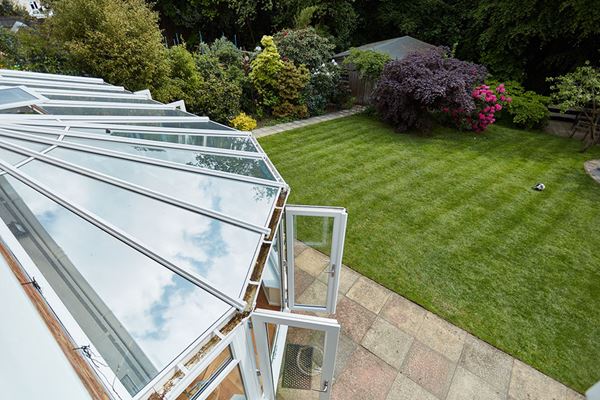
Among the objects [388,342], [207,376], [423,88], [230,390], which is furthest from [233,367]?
[423,88]

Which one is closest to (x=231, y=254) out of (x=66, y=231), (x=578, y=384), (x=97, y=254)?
(x=97, y=254)

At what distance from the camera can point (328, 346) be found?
2977mm

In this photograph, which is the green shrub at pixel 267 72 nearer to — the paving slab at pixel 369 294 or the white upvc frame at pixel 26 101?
the white upvc frame at pixel 26 101

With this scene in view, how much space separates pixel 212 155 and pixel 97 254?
2323mm

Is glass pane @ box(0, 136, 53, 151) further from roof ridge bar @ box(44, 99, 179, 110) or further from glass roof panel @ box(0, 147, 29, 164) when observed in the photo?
roof ridge bar @ box(44, 99, 179, 110)

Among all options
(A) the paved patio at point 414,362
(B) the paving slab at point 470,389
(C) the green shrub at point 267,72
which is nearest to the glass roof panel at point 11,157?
(A) the paved patio at point 414,362

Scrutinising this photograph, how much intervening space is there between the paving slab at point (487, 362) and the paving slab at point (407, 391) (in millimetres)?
795

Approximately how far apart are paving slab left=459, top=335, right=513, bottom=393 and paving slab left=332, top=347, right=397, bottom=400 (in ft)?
3.93

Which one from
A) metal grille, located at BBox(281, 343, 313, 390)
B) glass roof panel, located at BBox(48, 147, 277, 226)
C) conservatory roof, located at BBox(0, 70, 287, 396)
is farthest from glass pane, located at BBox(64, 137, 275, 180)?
metal grille, located at BBox(281, 343, 313, 390)

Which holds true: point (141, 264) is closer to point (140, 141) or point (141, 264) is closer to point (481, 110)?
point (140, 141)

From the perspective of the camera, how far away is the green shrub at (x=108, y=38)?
29.0 feet

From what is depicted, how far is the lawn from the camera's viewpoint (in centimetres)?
483

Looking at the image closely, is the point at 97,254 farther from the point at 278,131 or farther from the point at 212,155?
the point at 278,131

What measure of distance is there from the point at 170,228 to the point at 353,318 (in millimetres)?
3542
